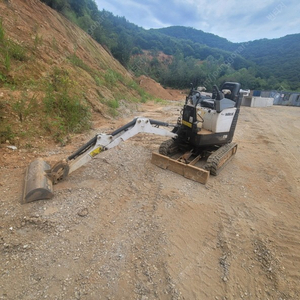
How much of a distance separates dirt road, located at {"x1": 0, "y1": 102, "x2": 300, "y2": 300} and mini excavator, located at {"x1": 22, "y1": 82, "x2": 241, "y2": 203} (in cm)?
23

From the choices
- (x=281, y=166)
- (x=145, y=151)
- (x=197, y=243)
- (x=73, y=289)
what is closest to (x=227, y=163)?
(x=281, y=166)

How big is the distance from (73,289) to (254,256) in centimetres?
232

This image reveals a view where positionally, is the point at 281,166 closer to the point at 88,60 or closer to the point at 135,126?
the point at 135,126

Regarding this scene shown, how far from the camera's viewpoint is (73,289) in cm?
209

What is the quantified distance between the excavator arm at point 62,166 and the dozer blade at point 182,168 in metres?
1.16

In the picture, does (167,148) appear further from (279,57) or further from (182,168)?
(279,57)

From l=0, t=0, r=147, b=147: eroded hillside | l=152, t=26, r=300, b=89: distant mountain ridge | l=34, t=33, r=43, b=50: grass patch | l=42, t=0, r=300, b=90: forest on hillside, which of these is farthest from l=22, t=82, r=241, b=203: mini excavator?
l=152, t=26, r=300, b=89: distant mountain ridge

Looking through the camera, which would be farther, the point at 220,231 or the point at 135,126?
the point at 135,126

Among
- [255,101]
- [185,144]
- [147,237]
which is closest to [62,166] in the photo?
[147,237]

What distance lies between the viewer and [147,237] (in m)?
2.83

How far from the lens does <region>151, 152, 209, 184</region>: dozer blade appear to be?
4.32 meters

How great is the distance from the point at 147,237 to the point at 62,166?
1933 millimetres

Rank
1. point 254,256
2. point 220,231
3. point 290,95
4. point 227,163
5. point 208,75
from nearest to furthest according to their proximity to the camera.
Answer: point 254,256 → point 220,231 → point 227,163 → point 290,95 → point 208,75

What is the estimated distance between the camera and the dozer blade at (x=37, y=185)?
3104 millimetres
